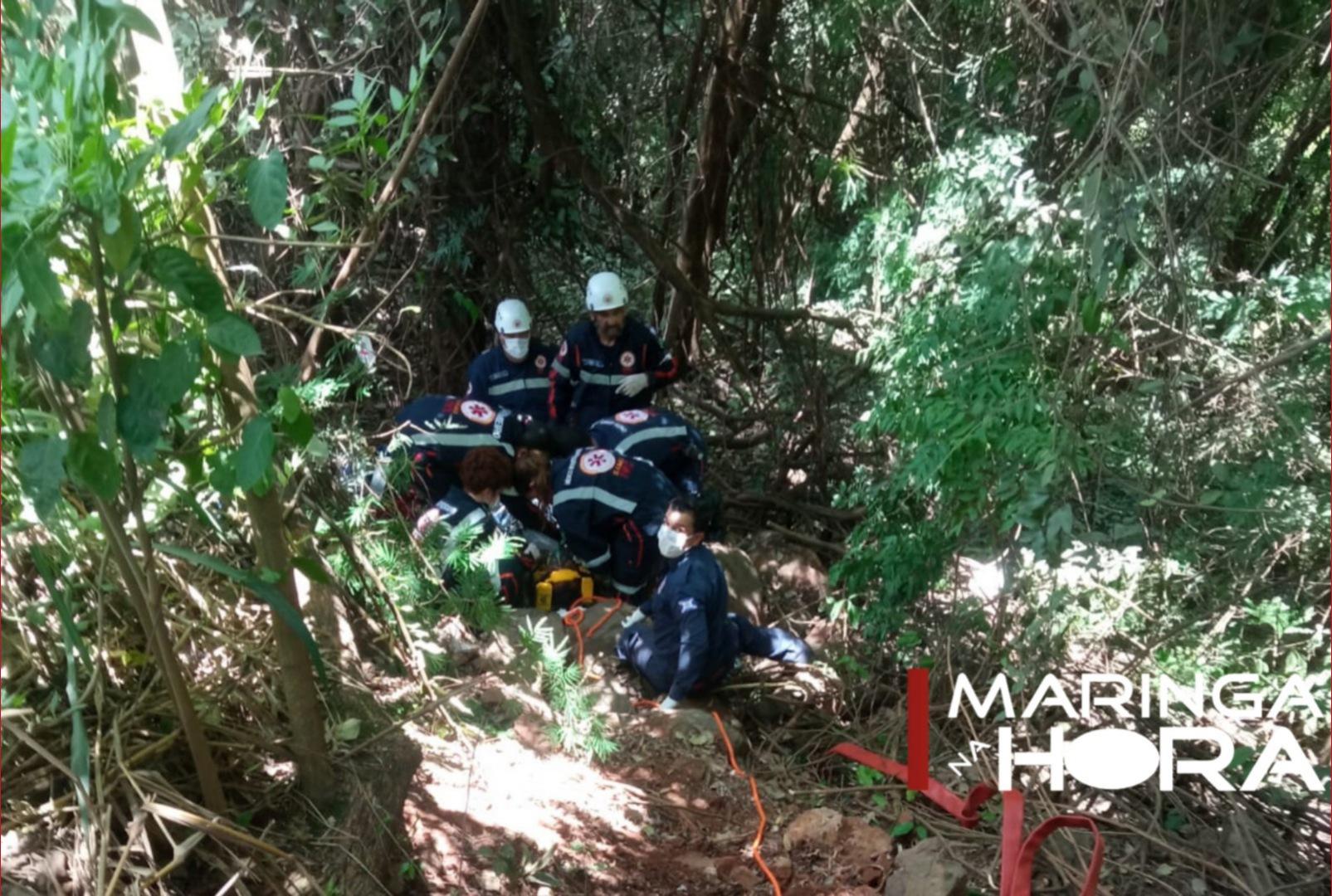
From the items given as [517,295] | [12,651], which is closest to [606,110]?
[517,295]

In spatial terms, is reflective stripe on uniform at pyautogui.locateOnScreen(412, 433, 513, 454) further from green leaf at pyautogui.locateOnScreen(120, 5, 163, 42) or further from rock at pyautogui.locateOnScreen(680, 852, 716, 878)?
green leaf at pyautogui.locateOnScreen(120, 5, 163, 42)

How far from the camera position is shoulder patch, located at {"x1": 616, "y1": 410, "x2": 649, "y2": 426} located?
19.3 ft

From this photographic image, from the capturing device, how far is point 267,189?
77.5 inches

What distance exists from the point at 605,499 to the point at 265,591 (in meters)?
3.14

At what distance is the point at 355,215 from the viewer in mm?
3588

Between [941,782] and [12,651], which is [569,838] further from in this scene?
[12,651]

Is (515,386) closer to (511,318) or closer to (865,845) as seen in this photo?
(511,318)

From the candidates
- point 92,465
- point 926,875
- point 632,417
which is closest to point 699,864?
point 926,875

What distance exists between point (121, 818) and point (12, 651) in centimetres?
42

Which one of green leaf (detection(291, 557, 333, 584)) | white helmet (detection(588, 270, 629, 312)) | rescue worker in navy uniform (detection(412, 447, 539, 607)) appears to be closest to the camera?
green leaf (detection(291, 557, 333, 584))

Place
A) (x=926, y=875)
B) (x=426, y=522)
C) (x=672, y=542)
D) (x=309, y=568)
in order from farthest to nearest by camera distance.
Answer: (x=426, y=522) → (x=672, y=542) → (x=926, y=875) → (x=309, y=568)

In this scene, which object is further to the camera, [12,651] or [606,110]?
[606,110]

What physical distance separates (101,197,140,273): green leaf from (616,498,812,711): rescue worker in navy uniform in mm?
2902

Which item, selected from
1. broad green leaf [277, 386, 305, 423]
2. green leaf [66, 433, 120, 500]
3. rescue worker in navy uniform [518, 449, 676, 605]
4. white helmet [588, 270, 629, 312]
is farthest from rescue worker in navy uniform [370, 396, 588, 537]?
green leaf [66, 433, 120, 500]
